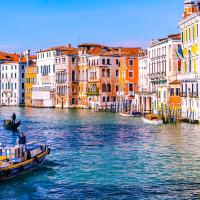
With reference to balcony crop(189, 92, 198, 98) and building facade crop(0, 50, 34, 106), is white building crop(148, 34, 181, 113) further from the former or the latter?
building facade crop(0, 50, 34, 106)

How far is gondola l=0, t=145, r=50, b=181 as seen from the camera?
1322 centimetres

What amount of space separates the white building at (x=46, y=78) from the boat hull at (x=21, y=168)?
47918 mm

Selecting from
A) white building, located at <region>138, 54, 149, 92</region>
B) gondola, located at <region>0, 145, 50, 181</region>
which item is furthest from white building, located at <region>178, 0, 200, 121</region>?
gondola, located at <region>0, 145, 50, 181</region>

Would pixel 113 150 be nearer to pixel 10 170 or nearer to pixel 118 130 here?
pixel 10 170

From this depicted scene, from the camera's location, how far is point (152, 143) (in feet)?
68.8

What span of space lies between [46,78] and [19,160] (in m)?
51.7

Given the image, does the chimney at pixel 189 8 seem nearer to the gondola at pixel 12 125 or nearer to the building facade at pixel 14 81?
the gondola at pixel 12 125

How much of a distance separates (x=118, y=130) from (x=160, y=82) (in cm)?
1424

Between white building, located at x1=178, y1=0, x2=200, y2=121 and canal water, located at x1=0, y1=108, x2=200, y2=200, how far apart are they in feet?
20.4

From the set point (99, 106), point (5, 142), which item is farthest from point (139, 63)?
point (5, 142)

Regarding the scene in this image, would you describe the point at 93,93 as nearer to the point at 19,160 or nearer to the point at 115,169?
the point at 115,169

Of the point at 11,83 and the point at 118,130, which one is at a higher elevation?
the point at 11,83

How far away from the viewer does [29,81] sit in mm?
71000

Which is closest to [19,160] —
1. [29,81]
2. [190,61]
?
[190,61]
